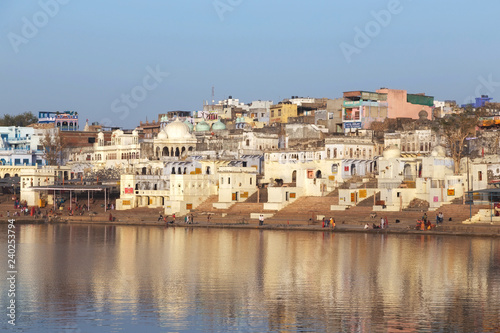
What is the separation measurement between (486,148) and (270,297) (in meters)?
43.8

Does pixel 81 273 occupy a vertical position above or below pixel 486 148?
below

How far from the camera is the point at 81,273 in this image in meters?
33.4

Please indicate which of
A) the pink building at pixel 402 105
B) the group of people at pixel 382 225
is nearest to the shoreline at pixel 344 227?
the group of people at pixel 382 225

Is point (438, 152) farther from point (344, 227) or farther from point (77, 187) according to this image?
point (77, 187)

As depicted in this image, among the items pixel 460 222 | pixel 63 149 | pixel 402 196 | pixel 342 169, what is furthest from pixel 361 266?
pixel 63 149

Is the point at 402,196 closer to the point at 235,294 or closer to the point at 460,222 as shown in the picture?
the point at 460,222

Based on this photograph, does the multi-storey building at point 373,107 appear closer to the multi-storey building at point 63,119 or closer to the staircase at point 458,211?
the staircase at point 458,211

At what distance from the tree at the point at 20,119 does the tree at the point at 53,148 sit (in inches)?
957

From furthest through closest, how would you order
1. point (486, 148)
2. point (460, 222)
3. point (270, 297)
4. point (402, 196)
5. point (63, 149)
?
point (63, 149) → point (486, 148) → point (402, 196) → point (460, 222) → point (270, 297)

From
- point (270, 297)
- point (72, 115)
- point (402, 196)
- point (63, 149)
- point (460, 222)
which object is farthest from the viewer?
point (72, 115)

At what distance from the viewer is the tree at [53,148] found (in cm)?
9306

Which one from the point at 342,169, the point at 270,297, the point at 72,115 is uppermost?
the point at 72,115

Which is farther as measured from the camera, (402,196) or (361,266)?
(402,196)

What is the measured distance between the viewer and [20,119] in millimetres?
120500
